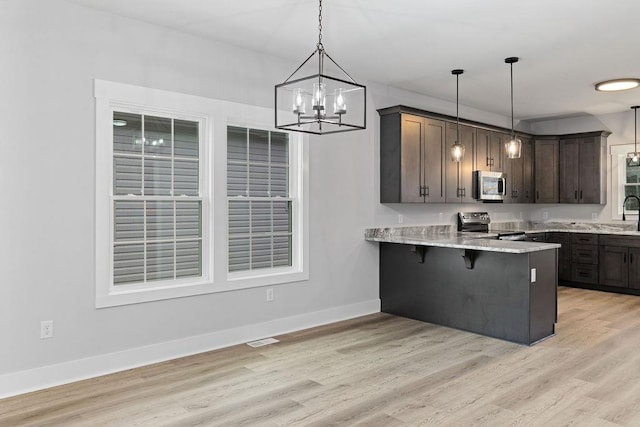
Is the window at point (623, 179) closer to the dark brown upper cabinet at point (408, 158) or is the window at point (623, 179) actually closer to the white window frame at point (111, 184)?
the dark brown upper cabinet at point (408, 158)

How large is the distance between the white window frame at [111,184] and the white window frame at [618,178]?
21.3 ft

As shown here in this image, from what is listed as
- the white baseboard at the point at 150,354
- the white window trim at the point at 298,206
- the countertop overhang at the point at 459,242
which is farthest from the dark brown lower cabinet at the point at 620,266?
the white window trim at the point at 298,206

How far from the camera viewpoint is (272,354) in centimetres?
410

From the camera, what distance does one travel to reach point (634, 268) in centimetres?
671

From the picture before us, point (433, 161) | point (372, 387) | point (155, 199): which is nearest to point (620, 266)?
point (433, 161)

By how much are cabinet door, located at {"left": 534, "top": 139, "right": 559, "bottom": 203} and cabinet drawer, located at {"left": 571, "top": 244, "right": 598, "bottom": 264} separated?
2.90 ft

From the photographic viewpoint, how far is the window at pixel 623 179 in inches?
291

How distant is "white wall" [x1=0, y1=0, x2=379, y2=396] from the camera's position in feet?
10.6

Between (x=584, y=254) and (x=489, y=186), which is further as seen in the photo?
(x=584, y=254)

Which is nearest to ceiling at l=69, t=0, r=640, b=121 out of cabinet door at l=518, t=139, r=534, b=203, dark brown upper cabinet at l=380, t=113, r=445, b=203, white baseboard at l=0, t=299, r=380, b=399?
dark brown upper cabinet at l=380, t=113, r=445, b=203

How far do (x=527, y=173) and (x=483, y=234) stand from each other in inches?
85.2

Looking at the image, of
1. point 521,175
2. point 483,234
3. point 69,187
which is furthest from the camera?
point 521,175

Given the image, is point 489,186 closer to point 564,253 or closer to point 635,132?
point 564,253

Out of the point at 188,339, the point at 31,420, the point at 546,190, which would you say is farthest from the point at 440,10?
the point at 546,190
